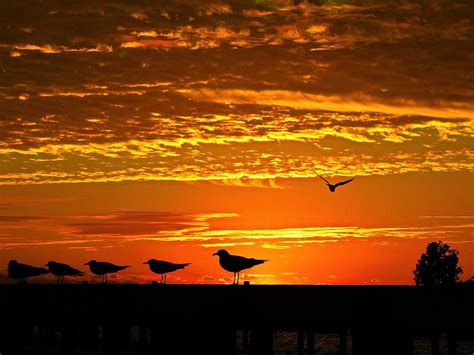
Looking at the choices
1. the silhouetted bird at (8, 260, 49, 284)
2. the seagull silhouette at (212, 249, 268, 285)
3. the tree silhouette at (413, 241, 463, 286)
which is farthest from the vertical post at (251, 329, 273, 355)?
the tree silhouette at (413, 241, 463, 286)

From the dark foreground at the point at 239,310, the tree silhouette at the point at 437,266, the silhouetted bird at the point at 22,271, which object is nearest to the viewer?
the dark foreground at the point at 239,310

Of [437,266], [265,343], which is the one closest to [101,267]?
[265,343]

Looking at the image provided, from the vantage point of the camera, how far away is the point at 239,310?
17.4 m

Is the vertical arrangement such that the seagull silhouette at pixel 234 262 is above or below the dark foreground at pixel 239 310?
above

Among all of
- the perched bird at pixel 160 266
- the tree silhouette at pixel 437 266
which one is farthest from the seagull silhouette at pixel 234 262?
the tree silhouette at pixel 437 266

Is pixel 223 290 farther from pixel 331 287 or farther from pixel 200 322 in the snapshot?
pixel 331 287

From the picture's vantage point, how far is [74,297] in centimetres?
1970

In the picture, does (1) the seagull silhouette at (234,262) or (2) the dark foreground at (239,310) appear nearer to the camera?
(2) the dark foreground at (239,310)

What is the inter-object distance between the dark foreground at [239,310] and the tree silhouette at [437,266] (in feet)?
421

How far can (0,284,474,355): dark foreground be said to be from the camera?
631 inches

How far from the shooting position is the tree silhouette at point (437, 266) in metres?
144

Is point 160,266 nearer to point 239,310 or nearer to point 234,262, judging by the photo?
point 234,262

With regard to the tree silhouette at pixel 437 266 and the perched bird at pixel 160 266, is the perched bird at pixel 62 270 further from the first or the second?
the tree silhouette at pixel 437 266

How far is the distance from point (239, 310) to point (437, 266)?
133 m
